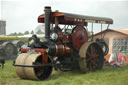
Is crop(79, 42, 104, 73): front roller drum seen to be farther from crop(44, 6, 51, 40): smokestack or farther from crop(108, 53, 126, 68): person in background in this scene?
crop(108, 53, 126, 68): person in background

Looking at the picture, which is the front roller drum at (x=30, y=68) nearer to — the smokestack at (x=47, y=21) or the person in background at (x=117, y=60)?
the smokestack at (x=47, y=21)

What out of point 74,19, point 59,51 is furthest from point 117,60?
point 59,51

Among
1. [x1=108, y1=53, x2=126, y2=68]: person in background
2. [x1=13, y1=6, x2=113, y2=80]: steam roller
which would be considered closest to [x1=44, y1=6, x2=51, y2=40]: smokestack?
[x1=13, y1=6, x2=113, y2=80]: steam roller

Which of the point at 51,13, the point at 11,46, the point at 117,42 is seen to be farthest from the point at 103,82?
the point at 11,46

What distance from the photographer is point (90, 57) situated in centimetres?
894

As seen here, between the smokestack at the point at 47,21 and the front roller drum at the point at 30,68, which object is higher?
the smokestack at the point at 47,21

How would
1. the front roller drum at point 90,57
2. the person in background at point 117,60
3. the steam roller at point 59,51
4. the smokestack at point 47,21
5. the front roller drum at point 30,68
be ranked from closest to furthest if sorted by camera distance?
the front roller drum at point 30,68 → the steam roller at point 59,51 → the smokestack at point 47,21 → the front roller drum at point 90,57 → the person in background at point 117,60

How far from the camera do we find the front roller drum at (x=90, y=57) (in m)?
8.51

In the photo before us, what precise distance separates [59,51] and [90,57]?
1.59m

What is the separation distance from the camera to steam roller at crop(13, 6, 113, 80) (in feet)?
23.3

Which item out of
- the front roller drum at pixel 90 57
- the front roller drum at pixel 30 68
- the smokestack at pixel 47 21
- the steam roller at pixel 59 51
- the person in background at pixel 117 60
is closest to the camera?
the front roller drum at pixel 30 68

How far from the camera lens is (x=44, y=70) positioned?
7750 mm

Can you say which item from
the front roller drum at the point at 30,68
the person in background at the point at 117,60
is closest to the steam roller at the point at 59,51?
the front roller drum at the point at 30,68

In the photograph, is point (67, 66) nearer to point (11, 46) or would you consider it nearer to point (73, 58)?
point (73, 58)
